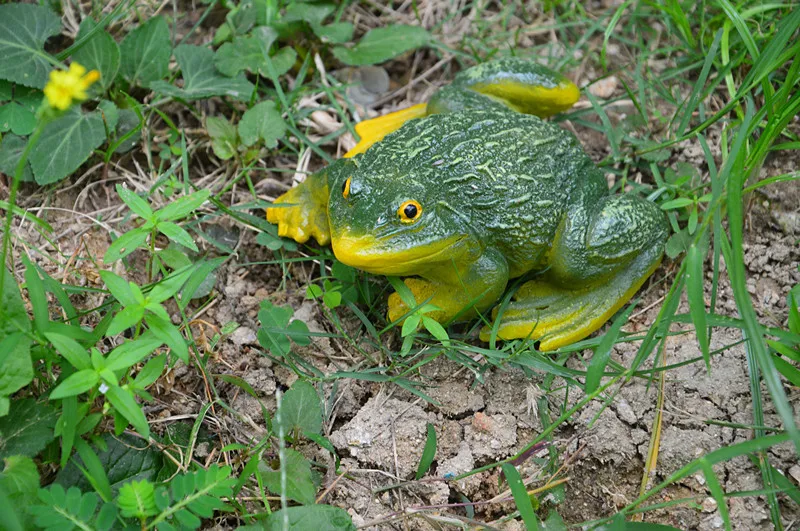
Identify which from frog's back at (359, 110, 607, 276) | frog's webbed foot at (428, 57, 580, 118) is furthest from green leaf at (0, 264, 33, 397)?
frog's webbed foot at (428, 57, 580, 118)

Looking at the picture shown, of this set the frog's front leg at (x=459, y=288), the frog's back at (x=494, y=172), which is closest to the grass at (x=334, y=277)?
the frog's front leg at (x=459, y=288)

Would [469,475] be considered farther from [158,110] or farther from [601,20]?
[601,20]

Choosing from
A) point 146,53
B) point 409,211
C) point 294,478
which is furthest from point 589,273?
point 146,53

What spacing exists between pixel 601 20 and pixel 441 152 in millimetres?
1937

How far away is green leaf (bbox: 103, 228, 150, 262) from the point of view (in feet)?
8.50

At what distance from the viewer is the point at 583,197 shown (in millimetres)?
3141

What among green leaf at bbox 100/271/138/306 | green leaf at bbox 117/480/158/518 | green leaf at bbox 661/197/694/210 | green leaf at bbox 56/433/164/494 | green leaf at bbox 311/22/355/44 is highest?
green leaf at bbox 311/22/355/44

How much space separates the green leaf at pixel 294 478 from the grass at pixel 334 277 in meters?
0.01

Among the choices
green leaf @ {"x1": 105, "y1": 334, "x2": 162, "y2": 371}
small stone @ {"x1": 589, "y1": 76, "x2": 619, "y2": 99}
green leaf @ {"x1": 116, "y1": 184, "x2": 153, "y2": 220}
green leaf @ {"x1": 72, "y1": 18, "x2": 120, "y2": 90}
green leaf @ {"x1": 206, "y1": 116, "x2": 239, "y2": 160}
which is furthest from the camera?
small stone @ {"x1": 589, "y1": 76, "x2": 619, "y2": 99}

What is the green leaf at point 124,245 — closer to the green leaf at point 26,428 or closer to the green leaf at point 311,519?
the green leaf at point 26,428

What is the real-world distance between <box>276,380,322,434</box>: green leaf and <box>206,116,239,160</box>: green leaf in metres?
1.49

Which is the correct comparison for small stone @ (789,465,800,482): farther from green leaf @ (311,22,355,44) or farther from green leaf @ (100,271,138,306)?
green leaf @ (311,22,355,44)

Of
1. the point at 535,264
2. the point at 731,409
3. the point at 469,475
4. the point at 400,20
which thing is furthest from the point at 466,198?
the point at 400,20

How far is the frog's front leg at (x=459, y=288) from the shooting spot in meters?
3.04
